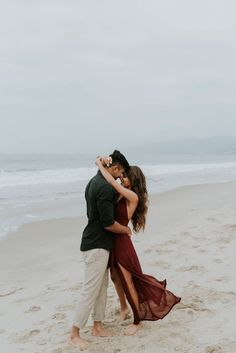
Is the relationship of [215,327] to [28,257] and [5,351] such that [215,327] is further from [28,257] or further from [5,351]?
[28,257]

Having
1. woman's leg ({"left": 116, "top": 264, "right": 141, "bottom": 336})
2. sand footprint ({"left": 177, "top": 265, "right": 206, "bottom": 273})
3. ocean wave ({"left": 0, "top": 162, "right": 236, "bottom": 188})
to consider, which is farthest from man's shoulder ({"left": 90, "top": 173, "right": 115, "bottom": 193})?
ocean wave ({"left": 0, "top": 162, "right": 236, "bottom": 188})

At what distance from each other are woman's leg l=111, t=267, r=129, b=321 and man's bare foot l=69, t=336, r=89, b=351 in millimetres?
608

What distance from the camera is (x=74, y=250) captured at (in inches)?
309

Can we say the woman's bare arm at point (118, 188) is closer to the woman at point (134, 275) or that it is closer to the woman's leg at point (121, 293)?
the woman at point (134, 275)

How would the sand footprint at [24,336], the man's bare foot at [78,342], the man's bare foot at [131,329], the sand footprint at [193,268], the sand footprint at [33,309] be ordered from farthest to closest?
the sand footprint at [193,268]
the sand footprint at [33,309]
the sand footprint at [24,336]
the man's bare foot at [131,329]
the man's bare foot at [78,342]

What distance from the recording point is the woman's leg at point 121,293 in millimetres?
4371

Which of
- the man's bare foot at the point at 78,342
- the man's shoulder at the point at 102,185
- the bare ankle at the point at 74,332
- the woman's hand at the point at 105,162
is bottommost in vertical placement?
the man's bare foot at the point at 78,342

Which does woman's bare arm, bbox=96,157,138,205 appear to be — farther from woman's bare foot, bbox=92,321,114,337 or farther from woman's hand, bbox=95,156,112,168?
woman's bare foot, bbox=92,321,114,337

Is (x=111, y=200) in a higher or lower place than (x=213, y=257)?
higher

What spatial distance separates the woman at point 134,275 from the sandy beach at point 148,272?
0.68ft

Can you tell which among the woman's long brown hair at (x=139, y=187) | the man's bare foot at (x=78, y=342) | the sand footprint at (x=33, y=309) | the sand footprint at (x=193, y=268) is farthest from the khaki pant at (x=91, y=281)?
the sand footprint at (x=193, y=268)

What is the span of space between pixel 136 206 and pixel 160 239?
13.3 feet

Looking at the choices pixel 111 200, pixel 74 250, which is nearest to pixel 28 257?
pixel 74 250

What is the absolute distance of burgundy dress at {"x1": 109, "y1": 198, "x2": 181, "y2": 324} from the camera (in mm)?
4176
